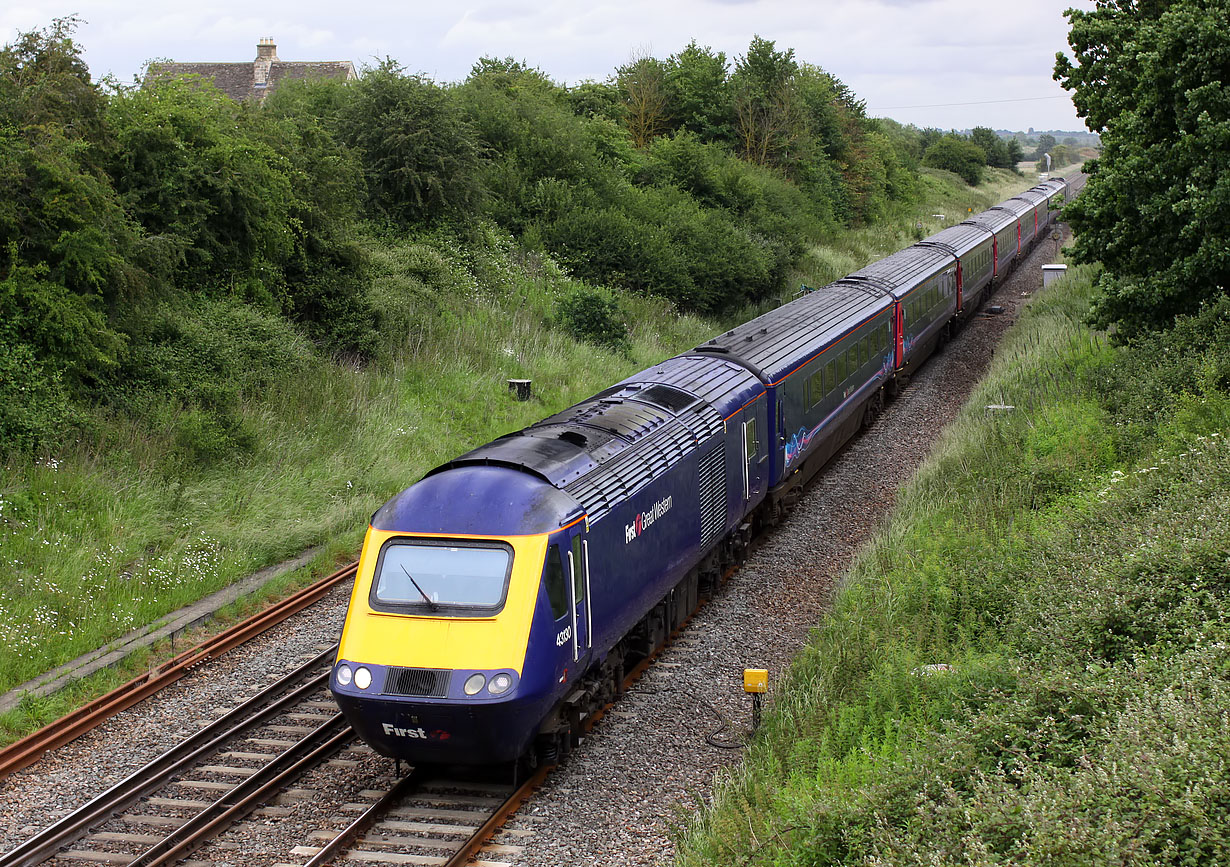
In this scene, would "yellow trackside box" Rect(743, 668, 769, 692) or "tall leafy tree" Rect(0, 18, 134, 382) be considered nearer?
"yellow trackside box" Rect(743, 668, 769, 692)

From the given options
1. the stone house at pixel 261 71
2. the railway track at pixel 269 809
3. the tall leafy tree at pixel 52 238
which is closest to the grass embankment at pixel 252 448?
the tall leafy tree at pixel 52 238

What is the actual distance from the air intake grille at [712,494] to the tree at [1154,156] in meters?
7.81

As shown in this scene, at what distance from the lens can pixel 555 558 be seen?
28.1ft

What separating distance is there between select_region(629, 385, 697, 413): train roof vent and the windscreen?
168 inches

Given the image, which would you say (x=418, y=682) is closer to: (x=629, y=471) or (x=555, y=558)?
(x=555, y=558)

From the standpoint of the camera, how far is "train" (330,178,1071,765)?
8.10 metres

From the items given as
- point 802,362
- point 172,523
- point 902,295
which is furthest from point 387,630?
point 902,295

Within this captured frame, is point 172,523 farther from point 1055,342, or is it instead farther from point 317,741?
point 1055,342

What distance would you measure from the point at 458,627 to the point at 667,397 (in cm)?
508

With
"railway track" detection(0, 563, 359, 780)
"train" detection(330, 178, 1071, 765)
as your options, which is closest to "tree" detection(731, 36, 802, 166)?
"train" detection(330, 178, 1071, 765)

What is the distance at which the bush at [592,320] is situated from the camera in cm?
2592

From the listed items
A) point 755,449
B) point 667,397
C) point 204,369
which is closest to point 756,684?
point 667,397

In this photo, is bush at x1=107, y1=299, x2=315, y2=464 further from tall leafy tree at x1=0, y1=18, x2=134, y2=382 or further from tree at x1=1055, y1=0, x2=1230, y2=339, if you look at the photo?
tree at x1=1055, y1=0, x2=1230, y2=339

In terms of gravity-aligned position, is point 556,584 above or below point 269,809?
above
